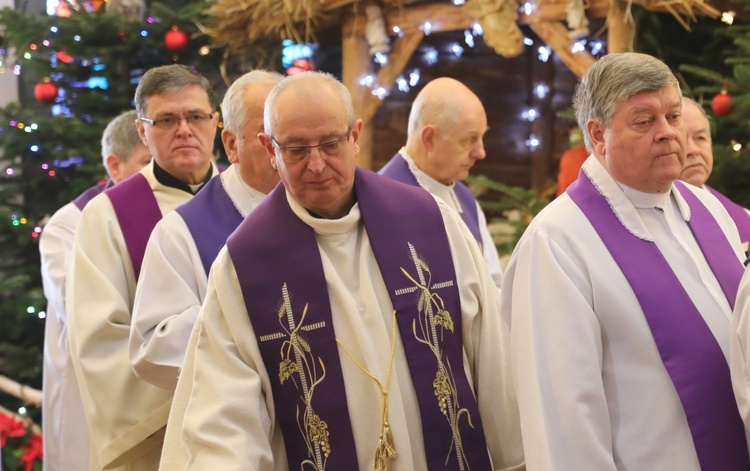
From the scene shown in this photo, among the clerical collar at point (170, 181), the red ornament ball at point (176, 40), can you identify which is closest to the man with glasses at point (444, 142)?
the clerical collar at point (170, 181)

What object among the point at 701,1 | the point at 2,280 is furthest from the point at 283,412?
the point at 2,280

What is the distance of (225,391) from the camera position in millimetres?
3000

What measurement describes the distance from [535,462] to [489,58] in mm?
6303

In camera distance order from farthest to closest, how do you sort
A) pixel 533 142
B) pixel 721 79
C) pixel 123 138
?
pixel 533 142 < pixel 721 79 < pixel 123 138

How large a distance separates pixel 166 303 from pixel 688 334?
1.89 m

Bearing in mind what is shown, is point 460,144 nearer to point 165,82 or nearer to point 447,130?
point 447,130

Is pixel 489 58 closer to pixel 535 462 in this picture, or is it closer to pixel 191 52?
pixel 191 52

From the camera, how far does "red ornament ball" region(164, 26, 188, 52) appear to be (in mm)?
8430

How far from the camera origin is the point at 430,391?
3166 millimetres

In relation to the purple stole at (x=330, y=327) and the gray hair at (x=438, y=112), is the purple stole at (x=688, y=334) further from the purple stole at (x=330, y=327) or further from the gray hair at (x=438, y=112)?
the gray hair at (x=438, y=112)

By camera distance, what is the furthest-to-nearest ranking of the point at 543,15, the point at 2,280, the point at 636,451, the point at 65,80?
the point at 65,80
the point at 2,280
the point at 543,15
the point at 636,451

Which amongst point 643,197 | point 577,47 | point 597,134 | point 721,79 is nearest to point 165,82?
point 597,134

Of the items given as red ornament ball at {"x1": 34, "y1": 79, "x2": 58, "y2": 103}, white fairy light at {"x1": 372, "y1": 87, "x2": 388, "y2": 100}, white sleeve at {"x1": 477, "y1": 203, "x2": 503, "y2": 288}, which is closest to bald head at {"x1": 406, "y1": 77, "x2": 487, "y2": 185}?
white sleeve at {"x1": 477, "y1": 203, "x2": 503, "y2": 288}

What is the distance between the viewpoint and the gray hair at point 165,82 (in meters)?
4.55
